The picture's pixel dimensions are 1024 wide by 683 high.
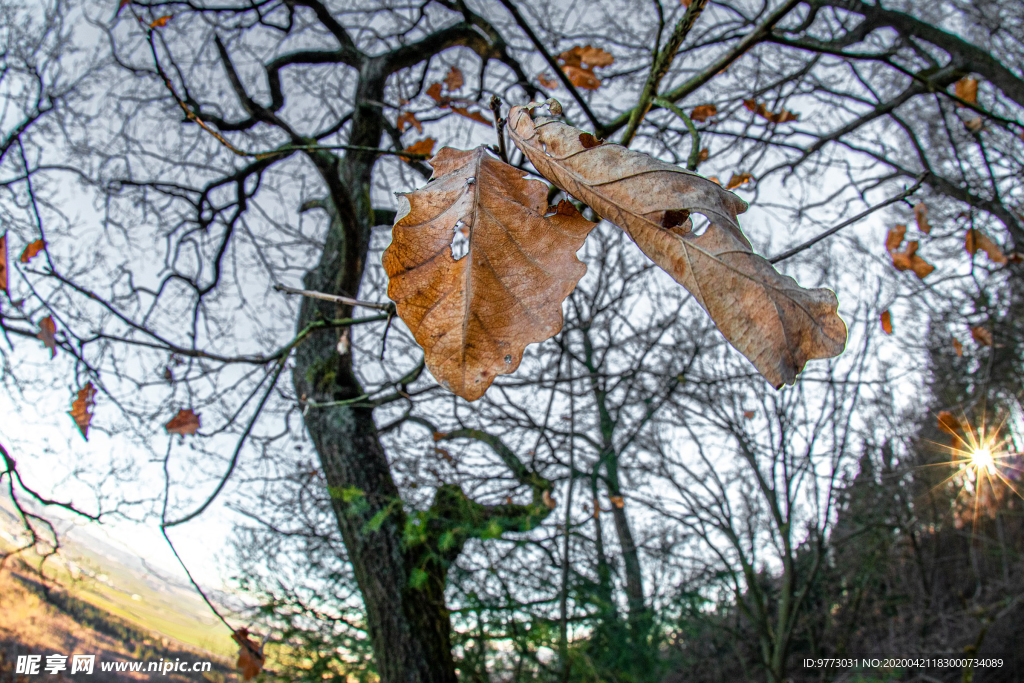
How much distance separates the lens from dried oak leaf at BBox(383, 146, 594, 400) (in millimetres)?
361

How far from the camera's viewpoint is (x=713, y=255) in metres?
0.32

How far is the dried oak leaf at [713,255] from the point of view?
301 mm

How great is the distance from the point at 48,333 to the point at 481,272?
239 cm

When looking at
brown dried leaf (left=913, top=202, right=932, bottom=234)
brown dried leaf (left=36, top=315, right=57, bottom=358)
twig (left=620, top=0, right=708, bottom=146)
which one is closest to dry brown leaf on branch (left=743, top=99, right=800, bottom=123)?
brown dried leaf (left=913, top=202, right=932, bottom=234)

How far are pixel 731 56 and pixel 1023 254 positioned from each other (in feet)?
12.3

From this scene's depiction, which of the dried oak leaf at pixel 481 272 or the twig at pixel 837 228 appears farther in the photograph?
the twig at pixel 837 228

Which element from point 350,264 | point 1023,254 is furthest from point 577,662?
point 1023,254

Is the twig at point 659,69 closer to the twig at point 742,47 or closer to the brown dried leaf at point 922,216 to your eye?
the twig at point 742,47

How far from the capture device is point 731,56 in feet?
3.71

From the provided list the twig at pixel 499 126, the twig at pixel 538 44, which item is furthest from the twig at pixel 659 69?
the twig at pixel 499 126

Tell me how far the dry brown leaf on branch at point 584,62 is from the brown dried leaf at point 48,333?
228 centimetres

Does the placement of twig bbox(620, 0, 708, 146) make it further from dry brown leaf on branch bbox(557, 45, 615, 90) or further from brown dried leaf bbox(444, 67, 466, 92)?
brown dried leaf bbox(444, 67, 466, 92)

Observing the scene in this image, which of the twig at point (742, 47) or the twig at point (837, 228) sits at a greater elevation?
the twig at point (742, 47)

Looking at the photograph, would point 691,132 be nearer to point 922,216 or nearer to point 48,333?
point 922,216
